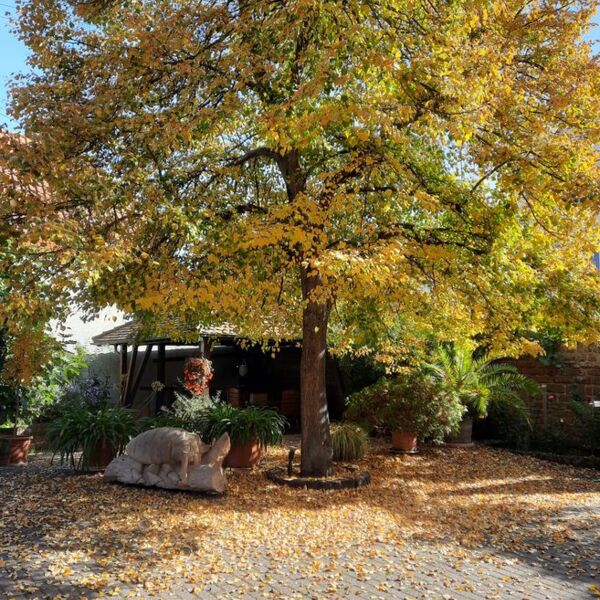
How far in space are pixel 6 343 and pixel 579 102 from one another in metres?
9.43

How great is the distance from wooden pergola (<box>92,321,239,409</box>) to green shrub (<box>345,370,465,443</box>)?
10.9ft

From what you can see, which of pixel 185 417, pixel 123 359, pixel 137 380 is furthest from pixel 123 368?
pixel 185 417

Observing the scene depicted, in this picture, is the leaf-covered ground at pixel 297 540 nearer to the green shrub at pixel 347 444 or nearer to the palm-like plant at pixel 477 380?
the green shrub at pixel 347 444

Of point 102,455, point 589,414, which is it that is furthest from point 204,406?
point 589,414

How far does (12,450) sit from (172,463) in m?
3.91

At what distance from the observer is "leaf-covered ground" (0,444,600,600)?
5.27m

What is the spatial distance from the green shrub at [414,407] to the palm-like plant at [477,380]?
53cm

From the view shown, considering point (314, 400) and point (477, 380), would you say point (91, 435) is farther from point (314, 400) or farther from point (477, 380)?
point (477, 380)

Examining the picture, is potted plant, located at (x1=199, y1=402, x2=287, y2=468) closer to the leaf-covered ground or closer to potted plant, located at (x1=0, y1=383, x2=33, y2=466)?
the leaf-covered ground

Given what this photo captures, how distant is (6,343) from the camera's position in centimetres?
1145

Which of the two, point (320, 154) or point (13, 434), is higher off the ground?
point (320, 154)

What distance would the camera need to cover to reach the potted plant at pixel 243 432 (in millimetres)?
9836

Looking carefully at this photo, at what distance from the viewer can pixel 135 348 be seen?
1478 cm

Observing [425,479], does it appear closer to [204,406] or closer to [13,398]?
[204,406]
